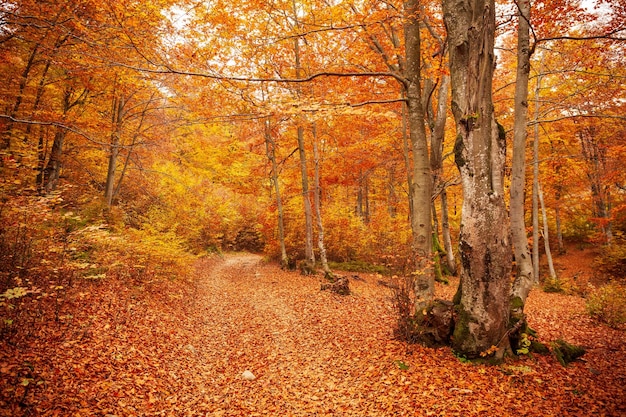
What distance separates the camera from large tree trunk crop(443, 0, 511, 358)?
4320 millimetres

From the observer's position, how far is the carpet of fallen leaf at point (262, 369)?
3.64m

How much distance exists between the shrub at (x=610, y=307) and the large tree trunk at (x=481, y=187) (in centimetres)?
397

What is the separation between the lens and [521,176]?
6309 mm

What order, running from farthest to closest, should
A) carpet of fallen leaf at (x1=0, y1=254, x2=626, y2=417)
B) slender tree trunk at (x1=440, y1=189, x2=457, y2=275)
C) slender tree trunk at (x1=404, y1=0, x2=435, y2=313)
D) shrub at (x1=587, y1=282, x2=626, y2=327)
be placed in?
slender tree trunk at (x1=440, y1=189, x2=457, y2=275), shrub at (x1=587, y1=282, x2=626, y2=327), slender tree trunk at (x1=404, y1=0, x2=435, y2=313), carpet of fallen leaf at (x1=0, y1=254, x2=626, y2=417)

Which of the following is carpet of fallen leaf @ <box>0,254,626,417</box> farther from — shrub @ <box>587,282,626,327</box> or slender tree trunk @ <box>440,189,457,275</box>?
slender tree trunk @ <box>440,189,457,275</box>

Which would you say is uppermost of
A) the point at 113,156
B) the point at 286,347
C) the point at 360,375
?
the point at 113,156

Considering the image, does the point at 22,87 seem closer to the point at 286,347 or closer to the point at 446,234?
the point at 286,347

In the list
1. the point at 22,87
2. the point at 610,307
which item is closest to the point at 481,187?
the point at 610,307

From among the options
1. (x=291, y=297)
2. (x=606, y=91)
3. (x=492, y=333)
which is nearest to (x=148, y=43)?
(x=291, y=297)

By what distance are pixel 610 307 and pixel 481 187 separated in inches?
208

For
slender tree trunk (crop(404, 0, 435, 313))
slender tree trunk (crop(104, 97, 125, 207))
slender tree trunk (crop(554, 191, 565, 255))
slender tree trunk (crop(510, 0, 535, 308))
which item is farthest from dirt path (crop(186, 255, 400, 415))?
slender tree trunk (crop(554, 191, 565, 255))

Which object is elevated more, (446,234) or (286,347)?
(446,234)

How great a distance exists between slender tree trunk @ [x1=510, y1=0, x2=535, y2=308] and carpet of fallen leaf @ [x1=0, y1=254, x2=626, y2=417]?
1230mm

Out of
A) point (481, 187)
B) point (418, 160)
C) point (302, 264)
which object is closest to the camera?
point (481, 187)
